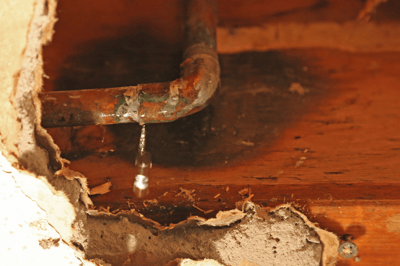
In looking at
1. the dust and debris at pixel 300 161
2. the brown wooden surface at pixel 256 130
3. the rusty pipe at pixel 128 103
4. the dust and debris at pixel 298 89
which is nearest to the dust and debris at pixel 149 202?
the brown wooden surface at pixel 256 130

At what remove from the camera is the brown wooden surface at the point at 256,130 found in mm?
967

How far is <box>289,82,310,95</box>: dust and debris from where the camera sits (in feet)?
3.98

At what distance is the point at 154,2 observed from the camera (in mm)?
1396

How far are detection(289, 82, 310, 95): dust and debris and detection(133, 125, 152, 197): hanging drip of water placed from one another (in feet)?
2.51

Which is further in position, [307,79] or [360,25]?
[360,25]

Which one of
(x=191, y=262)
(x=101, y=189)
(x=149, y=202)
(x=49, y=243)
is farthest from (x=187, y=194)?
(x=49, y=243)

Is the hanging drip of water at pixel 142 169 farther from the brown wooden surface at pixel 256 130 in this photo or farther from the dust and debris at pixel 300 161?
the dust and debris at pixel 300 161

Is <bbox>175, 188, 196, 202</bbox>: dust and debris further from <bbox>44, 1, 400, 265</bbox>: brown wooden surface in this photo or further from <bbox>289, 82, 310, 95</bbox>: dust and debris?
<bbox>289, 82, 310, 95</bbox>: dust and debris

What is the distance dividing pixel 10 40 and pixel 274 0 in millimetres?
1318

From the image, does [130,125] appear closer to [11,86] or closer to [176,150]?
[176,150]

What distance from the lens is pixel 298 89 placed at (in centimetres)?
122

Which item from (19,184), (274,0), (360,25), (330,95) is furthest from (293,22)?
(19,184)

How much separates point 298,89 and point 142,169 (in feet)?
2.82

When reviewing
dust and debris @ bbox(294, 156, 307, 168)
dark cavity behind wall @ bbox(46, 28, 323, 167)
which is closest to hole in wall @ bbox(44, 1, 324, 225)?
dark cavity behind wall @ bbox(46, 28, 323, 167)
